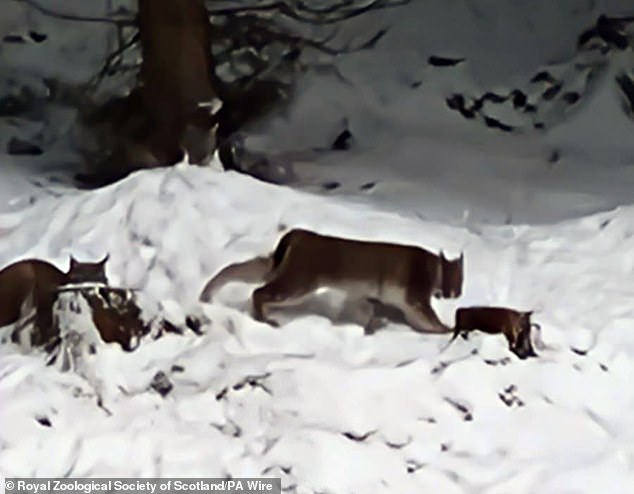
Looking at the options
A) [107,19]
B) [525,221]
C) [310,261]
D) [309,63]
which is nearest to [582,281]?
[525,221]

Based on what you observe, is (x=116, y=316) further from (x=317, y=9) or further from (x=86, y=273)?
(x=317, y=9)

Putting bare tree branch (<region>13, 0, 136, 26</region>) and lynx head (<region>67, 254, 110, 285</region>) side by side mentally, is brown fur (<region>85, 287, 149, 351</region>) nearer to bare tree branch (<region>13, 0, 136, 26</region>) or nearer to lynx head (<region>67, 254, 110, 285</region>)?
lynx head (<region>67, 254, 110, 285</region>)

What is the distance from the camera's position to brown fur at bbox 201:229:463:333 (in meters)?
1.42

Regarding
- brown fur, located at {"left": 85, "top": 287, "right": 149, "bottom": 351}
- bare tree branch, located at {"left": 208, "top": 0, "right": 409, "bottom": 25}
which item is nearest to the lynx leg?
brown fur, located at {"left": 85, "top": 287, "right": 149, "bottom": 351}

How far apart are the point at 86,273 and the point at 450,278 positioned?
39 centimetres

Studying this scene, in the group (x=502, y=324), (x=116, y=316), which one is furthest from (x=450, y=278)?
(x=116, y=316)

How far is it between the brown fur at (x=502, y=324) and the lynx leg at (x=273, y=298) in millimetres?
171

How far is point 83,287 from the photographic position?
1440 mm

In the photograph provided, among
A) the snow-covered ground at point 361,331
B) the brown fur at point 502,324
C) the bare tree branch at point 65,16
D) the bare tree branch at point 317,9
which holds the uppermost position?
the brown fur at point 502,324

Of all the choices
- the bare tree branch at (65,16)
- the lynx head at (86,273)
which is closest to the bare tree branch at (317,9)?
the bare tree branch at (65,16)

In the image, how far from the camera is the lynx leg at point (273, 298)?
57.3 inches

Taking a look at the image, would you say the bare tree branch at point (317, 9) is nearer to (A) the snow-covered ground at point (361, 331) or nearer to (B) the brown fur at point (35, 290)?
(A) the snow-covered ground at point (361, 331)

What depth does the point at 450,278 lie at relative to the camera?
146 cm

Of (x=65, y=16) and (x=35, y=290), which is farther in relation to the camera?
(x=65, y=16)
